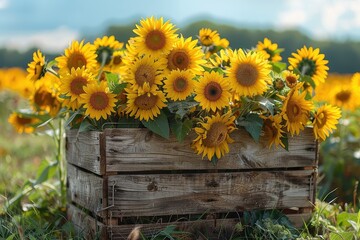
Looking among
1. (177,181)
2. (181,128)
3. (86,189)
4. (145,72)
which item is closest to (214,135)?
(181,128)

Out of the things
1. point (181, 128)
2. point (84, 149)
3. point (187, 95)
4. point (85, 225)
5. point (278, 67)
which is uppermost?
point (278, 67)

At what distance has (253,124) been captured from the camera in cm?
233

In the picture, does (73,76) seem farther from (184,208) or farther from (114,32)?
(114,32)

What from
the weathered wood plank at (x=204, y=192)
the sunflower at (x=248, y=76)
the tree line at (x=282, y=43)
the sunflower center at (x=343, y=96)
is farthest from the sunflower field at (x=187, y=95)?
the tree line at (x=282, y=43)

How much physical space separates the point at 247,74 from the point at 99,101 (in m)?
0.54

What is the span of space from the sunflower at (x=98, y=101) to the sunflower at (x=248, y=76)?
440mm

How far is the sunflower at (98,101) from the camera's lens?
2270mm

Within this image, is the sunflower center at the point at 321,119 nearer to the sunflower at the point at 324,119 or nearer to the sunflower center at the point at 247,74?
the sunflower at the point at 324,119

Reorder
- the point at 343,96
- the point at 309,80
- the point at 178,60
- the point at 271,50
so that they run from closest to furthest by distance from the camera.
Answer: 1. the point at 178,60
2. the point at 309,80
3. the point at 271,50
4. the point at 343,96

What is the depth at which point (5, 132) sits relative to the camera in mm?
6680

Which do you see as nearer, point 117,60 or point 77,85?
point 77,85

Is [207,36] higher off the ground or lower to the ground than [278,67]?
higher

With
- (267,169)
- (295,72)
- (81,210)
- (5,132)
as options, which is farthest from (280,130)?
(5,132)

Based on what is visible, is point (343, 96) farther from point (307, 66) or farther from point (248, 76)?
point (248, 76)
